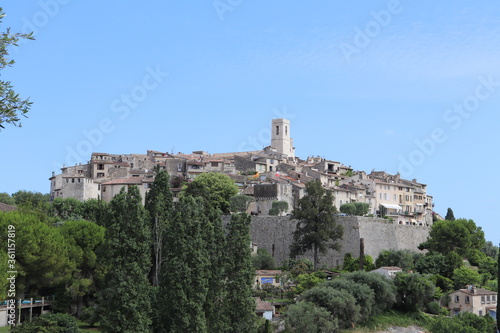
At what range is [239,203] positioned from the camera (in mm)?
62625

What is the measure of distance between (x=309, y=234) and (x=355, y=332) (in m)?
11.0

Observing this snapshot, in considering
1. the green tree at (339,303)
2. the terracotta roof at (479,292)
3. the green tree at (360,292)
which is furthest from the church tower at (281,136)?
the green tree at (339,303)

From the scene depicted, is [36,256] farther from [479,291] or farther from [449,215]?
[449,215]

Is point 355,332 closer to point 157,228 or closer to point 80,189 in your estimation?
point 157,228

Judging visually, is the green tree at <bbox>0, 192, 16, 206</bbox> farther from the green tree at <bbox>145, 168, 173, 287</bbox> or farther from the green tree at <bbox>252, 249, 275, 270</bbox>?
the green tree at <bbox>145, 168, 173, 287</bbox>

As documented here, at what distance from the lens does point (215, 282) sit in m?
30.3

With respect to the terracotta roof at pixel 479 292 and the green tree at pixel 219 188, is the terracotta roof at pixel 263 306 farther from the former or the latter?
the green tree at pixel 219 188

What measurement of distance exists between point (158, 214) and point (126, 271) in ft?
23.0

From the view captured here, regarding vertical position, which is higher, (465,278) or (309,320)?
(465,278)

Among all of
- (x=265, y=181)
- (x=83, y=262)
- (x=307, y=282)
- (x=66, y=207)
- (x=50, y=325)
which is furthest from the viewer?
(x=265, y=181)

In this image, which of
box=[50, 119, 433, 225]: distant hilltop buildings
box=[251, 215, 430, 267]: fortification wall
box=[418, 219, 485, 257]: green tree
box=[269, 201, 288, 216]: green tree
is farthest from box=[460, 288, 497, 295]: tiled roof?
box=[50, 119, 433, 225]: distant hilltop buildings

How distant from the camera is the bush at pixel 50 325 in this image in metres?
29.0

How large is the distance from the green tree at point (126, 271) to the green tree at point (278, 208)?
113 ft

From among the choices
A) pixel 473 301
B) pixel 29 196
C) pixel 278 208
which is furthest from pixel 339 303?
pixel 29 196
